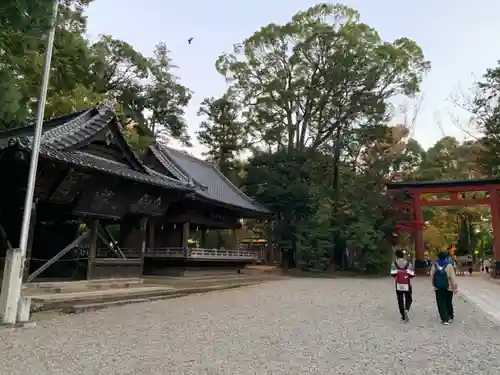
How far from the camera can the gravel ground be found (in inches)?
170

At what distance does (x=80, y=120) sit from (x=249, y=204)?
10.6 meters

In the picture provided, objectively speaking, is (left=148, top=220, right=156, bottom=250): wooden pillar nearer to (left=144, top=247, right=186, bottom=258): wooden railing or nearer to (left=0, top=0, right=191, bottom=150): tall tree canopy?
(left=144, top=247, right=186, bottom=258): wooden railing

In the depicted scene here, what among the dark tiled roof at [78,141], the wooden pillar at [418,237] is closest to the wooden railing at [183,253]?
the dark tiled roof at [78,141]

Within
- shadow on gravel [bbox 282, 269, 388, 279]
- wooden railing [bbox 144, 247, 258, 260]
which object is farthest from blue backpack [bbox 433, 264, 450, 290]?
shadow on gravel [bbox 282, 269, 388, 279]

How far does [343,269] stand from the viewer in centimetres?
2531

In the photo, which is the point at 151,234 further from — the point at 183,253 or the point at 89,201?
the point at 89,201

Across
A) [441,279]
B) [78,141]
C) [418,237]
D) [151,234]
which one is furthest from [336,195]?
[441,279]

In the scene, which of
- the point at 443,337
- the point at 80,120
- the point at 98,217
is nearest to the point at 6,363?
the point at 443,337

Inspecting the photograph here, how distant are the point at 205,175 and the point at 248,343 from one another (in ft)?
53.2

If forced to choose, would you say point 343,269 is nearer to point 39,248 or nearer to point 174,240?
point 174,240

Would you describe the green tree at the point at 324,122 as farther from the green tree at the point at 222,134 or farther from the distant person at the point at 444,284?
the distant person at the point at 444,284

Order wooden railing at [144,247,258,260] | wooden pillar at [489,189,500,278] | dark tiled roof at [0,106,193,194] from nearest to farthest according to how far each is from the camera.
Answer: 1. dark tiled roof at [0,106,193,194]
2. wooden railing at [144,247,258,260]
3. wooden pillar at [489,189,500,278]

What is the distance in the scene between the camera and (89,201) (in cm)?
1111

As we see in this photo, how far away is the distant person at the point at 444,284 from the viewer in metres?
7.21
